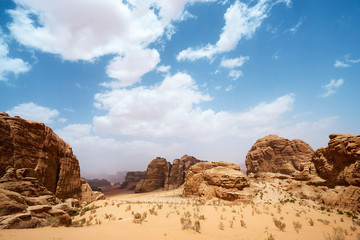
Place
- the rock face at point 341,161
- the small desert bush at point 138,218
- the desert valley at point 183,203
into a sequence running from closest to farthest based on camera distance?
the desert valley at point 183,203
the small desert bush at point 138,218
the rock face at point 341,161

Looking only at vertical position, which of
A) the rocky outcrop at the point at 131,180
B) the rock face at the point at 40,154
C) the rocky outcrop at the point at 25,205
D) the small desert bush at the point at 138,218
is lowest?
the rocky outcrop at the point at 131,180

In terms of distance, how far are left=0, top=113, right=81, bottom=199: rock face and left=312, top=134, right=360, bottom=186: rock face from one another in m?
25.8

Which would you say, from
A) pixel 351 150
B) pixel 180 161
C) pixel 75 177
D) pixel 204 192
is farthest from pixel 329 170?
pixel 180 161

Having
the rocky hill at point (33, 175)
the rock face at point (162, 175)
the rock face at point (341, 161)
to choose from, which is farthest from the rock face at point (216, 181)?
the rock face at point (162, 175)

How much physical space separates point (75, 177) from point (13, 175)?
7.12 metres

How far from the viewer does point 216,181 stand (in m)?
21.3

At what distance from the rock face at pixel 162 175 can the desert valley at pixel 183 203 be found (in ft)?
110

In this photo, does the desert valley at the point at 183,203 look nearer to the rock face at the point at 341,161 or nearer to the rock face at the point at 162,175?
the rock face at the point at 341,161

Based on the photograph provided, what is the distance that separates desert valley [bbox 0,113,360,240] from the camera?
20.5ft

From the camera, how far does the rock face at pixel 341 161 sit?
591 inches

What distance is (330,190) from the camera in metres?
16.9

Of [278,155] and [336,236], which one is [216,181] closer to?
[336,236]

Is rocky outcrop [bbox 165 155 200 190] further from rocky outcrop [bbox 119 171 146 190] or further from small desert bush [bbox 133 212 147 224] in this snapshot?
small desert bush [bbox 133 212 147 224]

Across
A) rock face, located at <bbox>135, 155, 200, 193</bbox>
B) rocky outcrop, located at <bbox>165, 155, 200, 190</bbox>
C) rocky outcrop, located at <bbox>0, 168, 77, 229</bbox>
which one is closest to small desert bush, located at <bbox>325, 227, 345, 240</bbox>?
rocky outcrop, located at <bbox>0, 168, 77, 229</bbox>
